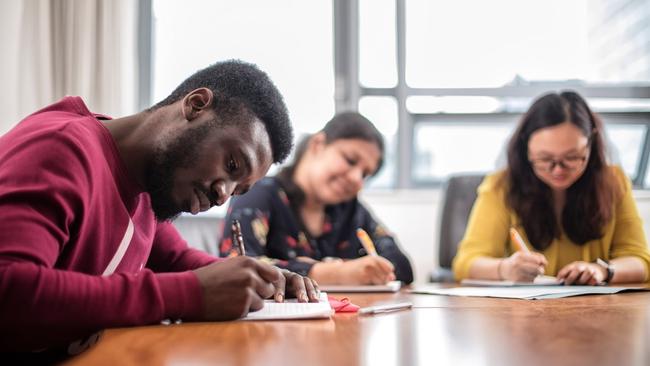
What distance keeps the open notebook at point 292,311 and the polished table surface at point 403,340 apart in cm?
3

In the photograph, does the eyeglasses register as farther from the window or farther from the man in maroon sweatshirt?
the window

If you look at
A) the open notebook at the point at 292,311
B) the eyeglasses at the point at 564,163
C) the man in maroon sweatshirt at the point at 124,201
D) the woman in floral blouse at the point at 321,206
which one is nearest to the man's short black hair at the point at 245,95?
the man in maroon sweatshirt at the point at 124,201

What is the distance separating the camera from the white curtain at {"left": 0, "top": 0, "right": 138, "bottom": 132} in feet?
9.71

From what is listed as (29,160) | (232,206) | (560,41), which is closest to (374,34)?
(560,41)

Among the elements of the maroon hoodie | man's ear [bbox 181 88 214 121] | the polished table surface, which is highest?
man's ear [bbox 181 88 214 121]

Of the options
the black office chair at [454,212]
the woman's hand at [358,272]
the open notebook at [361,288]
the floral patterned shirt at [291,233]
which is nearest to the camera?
the open notebook at [361,288]

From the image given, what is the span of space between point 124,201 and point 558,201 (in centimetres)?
160

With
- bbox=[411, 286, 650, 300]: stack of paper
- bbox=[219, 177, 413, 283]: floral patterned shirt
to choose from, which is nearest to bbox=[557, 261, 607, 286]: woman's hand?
bbox=[411, 286, 650, 300]: stack of paper

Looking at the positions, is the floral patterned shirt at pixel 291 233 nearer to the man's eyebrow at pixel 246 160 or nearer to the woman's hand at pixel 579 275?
the woman's hand at pixel 579 275

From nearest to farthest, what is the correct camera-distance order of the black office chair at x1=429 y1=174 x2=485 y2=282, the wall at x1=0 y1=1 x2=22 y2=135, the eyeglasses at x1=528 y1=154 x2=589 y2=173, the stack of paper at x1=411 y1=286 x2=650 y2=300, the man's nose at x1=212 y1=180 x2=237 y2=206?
the man's nose at x1=212 y1=180 x2=237 y2=206 < the stack of paper at x1=411 y1=286 x2=650 y2=300 < the eyeglasses at x1=528 y1=154 x2=589 y2=173 < the black office chair at x1=429 y1=174 x2=485 y2=282 < the wall at x1=0 y1=1 x2=22 y2=135

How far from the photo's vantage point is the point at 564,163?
2.10m

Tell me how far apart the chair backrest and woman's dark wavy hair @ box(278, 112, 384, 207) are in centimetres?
42

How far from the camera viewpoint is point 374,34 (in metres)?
3.56

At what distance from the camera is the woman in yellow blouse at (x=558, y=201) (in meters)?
2.12
